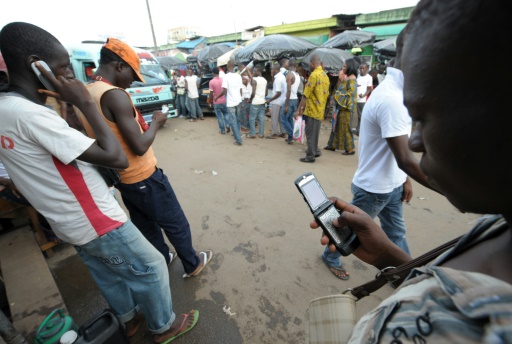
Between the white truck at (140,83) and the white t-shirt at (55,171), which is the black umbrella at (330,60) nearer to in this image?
the white truck at (140,83)

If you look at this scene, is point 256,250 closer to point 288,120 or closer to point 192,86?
point 288,120

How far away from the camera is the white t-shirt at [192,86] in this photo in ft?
27.2

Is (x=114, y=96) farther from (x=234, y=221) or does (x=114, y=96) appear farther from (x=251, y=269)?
(x=234, y=221)

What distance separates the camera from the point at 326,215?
4.48 ft

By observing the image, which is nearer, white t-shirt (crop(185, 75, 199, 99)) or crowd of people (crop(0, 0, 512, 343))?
crowd of people (crop(0, 0, 512, 343))

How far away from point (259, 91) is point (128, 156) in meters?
5.09

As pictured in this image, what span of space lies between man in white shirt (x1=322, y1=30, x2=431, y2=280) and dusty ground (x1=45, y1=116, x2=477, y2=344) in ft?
1.75

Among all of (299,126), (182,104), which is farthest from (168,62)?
(299,126)

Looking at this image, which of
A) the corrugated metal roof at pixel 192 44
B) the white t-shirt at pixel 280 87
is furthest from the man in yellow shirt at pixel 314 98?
the corrugated metal roof at pixel 192 44

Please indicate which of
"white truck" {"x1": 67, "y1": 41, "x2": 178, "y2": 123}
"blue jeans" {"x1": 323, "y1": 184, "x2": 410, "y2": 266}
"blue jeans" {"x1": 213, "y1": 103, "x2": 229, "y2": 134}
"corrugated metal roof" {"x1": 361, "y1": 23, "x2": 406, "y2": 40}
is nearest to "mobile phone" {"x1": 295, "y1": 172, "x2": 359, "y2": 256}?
"blue jeans" {"x1": 323, "y1": 184, "x2": 410, "y2": 266}

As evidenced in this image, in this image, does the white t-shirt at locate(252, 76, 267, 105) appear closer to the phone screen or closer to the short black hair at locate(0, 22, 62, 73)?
the phone screen

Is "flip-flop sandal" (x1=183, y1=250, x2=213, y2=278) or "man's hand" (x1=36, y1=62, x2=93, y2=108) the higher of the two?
"man's hand" (x1=36, y1=62, x2=93, y2=108)

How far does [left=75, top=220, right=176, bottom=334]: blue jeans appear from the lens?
1464mm

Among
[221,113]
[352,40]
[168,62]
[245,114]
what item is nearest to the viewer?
[221,113]
